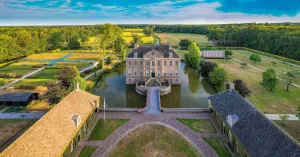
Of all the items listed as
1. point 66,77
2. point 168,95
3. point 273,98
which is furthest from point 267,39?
point 66,77

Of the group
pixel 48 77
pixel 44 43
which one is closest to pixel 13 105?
pixel 48 77

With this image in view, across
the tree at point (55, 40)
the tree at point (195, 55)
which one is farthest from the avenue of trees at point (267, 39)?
the tree at point (55, 40)

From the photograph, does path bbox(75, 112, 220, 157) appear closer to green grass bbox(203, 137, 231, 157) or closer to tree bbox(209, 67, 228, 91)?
green grass bbox(203, 137, 231, 157)

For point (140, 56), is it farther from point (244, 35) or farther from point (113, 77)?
point (244, 35)

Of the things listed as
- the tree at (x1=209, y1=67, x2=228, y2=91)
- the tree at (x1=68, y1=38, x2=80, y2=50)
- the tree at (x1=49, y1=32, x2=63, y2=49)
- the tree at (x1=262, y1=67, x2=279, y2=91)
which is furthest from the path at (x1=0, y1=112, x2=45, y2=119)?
the tree at (x1=49, y1=32, x2=63, y2=49)

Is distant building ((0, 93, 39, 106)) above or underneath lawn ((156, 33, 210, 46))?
underneath

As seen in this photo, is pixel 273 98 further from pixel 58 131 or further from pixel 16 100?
Result: pixel 16 100

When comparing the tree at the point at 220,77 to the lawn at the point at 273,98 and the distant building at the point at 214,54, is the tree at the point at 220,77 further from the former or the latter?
the distant building at the point at 214,54
